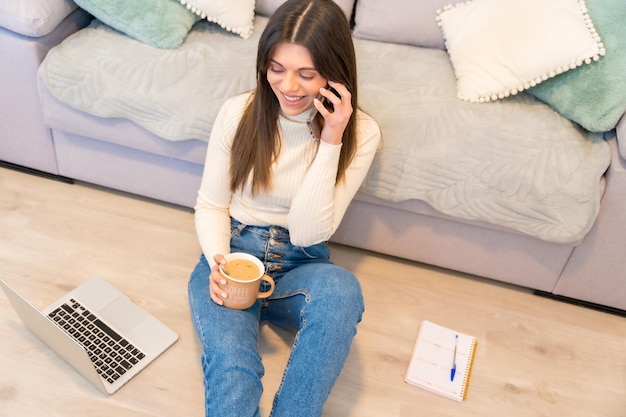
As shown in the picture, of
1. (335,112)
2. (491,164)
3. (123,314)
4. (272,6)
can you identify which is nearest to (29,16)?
(272,6)

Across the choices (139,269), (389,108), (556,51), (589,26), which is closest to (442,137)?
(389,108)

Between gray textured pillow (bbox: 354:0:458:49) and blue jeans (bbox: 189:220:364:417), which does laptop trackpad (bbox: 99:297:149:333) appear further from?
gray textured pillow (bbox: 354:0:458:49)

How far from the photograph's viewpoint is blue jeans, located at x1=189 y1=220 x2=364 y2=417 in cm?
119

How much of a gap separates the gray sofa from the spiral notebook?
0.24 m

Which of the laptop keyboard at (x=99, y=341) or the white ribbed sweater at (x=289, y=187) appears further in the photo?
the laptop keyboard at (x=99, y=341)

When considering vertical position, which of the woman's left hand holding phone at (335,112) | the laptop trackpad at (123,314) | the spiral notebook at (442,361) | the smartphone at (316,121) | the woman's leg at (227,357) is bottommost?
the spiral notebook at (442,361)

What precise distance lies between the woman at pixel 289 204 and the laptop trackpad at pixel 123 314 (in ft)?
0.76

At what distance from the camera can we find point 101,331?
147 cm

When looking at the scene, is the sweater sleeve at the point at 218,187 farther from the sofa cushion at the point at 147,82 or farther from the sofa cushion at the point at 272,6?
the sofa cushion at the point at 272,6

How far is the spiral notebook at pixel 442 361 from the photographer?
1.48 metres

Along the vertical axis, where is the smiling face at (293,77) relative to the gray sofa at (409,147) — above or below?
above

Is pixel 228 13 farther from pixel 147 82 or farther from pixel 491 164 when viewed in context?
pixel 491 164

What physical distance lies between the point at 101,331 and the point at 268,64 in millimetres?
797

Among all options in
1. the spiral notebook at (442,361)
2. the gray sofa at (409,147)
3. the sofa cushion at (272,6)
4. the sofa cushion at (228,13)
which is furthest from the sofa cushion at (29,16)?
the spiral notebook at (442,361)
